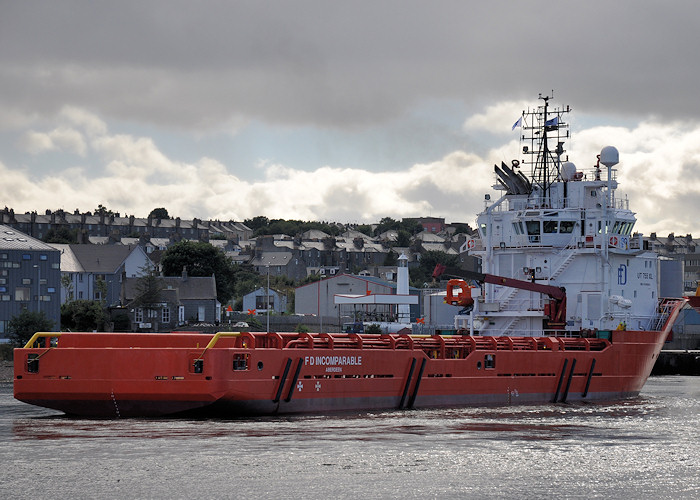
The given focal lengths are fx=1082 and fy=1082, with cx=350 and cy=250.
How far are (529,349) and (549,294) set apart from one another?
2917 millimetres

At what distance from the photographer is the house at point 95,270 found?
8875 centimetres

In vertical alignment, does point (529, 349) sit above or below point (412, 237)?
below

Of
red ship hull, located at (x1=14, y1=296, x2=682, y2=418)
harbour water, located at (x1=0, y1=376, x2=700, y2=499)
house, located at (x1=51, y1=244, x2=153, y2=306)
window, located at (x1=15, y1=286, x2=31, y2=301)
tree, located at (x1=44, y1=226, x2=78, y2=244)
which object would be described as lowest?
harbour water, located at (x1=0, y1=376, x2=700, y2=499)

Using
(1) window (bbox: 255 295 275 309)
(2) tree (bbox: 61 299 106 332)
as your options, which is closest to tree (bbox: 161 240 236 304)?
(1) window (bbox: 255 295 275 309)

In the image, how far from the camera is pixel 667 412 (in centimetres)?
3525

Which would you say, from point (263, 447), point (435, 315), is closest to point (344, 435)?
point (263, 447)

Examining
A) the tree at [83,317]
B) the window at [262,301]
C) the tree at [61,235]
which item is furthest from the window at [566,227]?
the tree at [61,235]

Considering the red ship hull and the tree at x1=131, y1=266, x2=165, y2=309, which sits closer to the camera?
the red ship hull

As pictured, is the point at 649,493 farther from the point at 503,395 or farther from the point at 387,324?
the point at 387,324

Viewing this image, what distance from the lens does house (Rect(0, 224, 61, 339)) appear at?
67.1 meters

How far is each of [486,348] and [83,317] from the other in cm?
4168

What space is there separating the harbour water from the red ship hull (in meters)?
0.71

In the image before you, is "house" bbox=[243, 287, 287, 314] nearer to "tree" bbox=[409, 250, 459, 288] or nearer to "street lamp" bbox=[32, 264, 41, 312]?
"tree" bbox=[409, 250, 459, 288]

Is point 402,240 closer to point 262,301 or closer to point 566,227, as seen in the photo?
point 262,301
